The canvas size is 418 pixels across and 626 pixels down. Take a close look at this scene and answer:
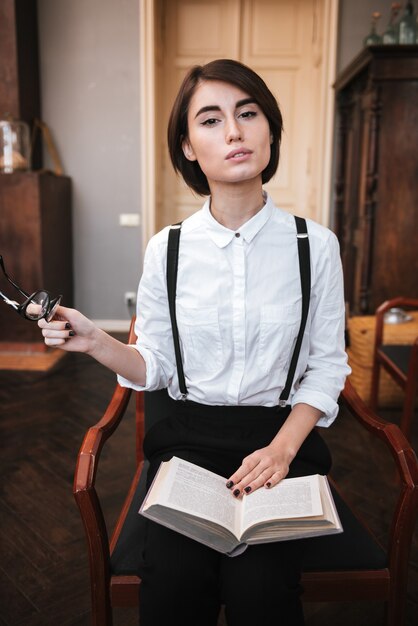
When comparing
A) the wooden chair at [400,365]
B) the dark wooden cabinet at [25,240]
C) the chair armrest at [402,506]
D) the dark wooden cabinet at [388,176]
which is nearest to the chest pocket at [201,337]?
the chair armrest at [402,506]

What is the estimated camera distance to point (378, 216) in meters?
3.56

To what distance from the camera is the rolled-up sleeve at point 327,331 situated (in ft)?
4.44

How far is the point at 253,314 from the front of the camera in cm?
136

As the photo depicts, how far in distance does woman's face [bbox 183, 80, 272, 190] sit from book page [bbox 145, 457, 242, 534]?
25.3 inches

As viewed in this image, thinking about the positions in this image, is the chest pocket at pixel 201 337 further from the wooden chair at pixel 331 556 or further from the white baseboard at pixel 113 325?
the white baseboard at pixel 113 325

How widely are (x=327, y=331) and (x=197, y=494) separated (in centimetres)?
50

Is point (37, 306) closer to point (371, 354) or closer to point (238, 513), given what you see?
point (238, 513)

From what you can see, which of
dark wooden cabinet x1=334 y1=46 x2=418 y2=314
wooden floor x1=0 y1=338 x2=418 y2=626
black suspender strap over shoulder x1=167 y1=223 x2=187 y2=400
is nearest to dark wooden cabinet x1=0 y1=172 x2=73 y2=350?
wooden floor x1=0 y1=338 x2=418 y2=626

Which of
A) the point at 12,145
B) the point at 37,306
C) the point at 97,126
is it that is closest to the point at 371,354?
the point at 37,306

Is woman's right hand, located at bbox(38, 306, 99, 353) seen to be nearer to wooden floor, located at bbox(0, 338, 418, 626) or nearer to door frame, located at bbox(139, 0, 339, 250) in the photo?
wooden floor, located at bbox(0, 338, 418, 626)

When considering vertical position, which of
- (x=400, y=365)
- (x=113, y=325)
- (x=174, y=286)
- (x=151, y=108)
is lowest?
(x=113, y=325)

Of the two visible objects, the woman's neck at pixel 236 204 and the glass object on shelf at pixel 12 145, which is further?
the glass object on shelf at pixel 12 145

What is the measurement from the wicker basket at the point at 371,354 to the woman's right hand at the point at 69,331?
7.28 feet

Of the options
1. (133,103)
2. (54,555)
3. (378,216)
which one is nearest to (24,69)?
(133,103)
